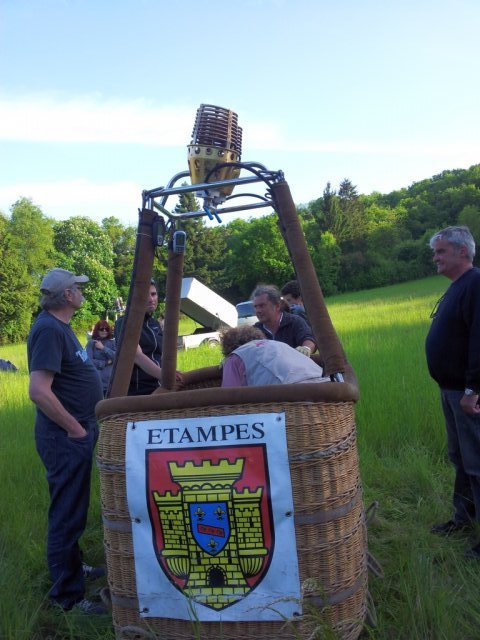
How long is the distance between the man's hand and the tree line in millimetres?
35786

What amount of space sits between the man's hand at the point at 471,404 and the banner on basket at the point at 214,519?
1.71 metres

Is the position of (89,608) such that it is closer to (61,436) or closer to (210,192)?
(61,436)

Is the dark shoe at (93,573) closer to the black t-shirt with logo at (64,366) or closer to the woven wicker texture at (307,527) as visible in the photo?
the black t-shirt with logo at (64,366)

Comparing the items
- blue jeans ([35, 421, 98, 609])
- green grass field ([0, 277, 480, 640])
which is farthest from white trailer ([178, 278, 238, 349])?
blue jeans ([35, 421, 98, 609])

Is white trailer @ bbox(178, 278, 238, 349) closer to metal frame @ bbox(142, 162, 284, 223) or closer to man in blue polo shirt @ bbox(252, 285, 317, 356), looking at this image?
man in blue polo shirt @ bbox(252, 285, 317, 356)

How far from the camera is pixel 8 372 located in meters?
14.1

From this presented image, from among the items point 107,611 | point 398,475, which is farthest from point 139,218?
point 398,475

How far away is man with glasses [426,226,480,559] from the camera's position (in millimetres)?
3275

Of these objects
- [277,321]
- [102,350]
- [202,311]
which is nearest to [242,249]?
[202,311]

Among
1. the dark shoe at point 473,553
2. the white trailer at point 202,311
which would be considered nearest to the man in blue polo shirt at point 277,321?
the dark shoe at point 473,553

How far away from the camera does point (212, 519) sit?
2008mm

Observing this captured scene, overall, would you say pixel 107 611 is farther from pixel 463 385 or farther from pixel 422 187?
pixel 422 187

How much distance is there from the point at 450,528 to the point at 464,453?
54cm

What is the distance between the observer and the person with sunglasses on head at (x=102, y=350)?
20.9 ft
